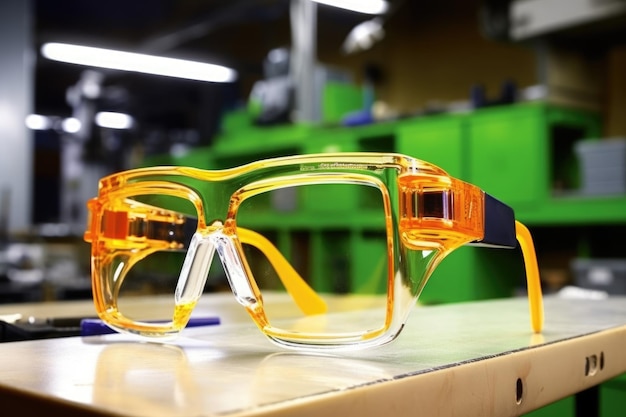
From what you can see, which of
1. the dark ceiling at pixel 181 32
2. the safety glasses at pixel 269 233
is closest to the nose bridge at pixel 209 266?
the safety glasses at pixel 269 233

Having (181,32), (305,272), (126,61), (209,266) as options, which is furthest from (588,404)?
(181,32)

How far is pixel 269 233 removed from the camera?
0.79 metres

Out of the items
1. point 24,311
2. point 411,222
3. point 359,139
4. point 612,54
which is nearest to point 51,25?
point 359,139

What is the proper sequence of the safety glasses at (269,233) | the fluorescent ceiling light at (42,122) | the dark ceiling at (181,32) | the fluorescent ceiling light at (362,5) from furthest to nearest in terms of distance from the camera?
the fluorescent ceiling light at (42,122), the dark ceiling at (181,32), the fluorescent ceiling light at (362,5), the safety glasses at (269,233)

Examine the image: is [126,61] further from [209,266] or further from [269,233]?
[209,266]

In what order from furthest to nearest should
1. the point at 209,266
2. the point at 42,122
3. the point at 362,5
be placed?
the point at 42,122 < the point at 362,5 < the point at 209,266

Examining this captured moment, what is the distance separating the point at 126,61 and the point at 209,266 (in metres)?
6.17

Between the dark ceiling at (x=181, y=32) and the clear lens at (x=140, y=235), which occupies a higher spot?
the dark ceiling at (x=181, y=32)

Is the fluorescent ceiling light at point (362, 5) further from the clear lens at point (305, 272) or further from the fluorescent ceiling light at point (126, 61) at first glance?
the clear lens at point (305, 272)

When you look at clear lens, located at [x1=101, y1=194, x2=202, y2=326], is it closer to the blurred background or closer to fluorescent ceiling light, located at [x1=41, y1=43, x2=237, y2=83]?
the blurred background

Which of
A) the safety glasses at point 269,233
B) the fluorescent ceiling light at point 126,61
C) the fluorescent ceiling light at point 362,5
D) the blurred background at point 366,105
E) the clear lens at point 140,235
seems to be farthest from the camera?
the fluorescent ceiling light at point 126,61

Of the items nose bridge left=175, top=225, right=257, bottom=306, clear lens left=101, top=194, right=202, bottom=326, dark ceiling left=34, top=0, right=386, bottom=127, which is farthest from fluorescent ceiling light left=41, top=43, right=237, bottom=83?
nose bridge left=175, top=225, right=257, bottom=306

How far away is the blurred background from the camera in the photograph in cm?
275

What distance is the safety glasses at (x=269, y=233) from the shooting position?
1.65 ft
